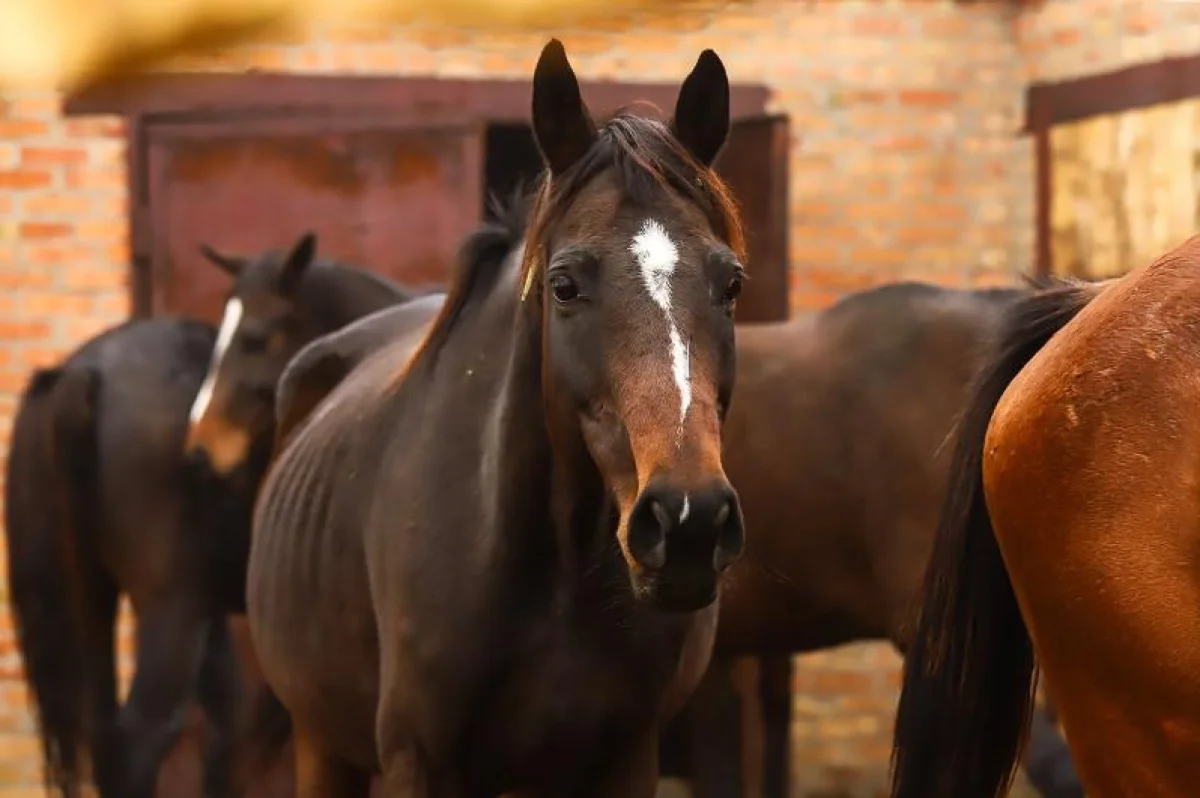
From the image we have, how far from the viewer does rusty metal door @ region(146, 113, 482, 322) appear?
755 cm

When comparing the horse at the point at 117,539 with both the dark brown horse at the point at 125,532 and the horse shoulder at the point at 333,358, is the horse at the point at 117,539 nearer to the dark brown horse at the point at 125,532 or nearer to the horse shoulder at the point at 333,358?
the dark brown horse at the point at 125,532

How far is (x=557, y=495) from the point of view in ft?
10.6

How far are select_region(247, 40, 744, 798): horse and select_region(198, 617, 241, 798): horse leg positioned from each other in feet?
10.1

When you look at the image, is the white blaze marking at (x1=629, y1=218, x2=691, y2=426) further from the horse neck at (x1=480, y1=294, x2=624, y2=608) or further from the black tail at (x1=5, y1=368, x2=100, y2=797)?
the black tail at (x1=5, y1=368, x2=100, y2=797)

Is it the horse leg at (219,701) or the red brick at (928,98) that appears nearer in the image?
the horse leg at (219,701)

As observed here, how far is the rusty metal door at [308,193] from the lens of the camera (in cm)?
755

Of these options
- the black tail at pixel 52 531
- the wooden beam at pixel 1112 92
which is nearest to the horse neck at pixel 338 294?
the black tail at pixel 52 531

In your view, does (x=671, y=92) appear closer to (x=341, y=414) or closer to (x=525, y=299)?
(x=341, y=414)

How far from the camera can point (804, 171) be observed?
26.3 feet

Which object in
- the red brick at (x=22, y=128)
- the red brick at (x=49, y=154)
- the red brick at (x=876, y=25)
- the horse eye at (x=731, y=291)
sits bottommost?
the horse eye at (x=731, y=291)

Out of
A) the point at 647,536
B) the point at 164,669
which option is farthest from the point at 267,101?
the point at 647,536

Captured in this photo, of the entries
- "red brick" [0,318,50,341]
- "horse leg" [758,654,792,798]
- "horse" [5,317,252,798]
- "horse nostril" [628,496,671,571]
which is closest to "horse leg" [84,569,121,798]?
"horse" [5,317,252,798]

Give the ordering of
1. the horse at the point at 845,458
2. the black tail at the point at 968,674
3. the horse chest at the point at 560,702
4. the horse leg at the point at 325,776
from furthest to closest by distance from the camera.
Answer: the horse at the point at 845,458
the horse leg at the point at 325,776
the horse chest at the point at 560,702
the black tail at the point at 968,674

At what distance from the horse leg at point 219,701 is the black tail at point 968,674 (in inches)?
165
